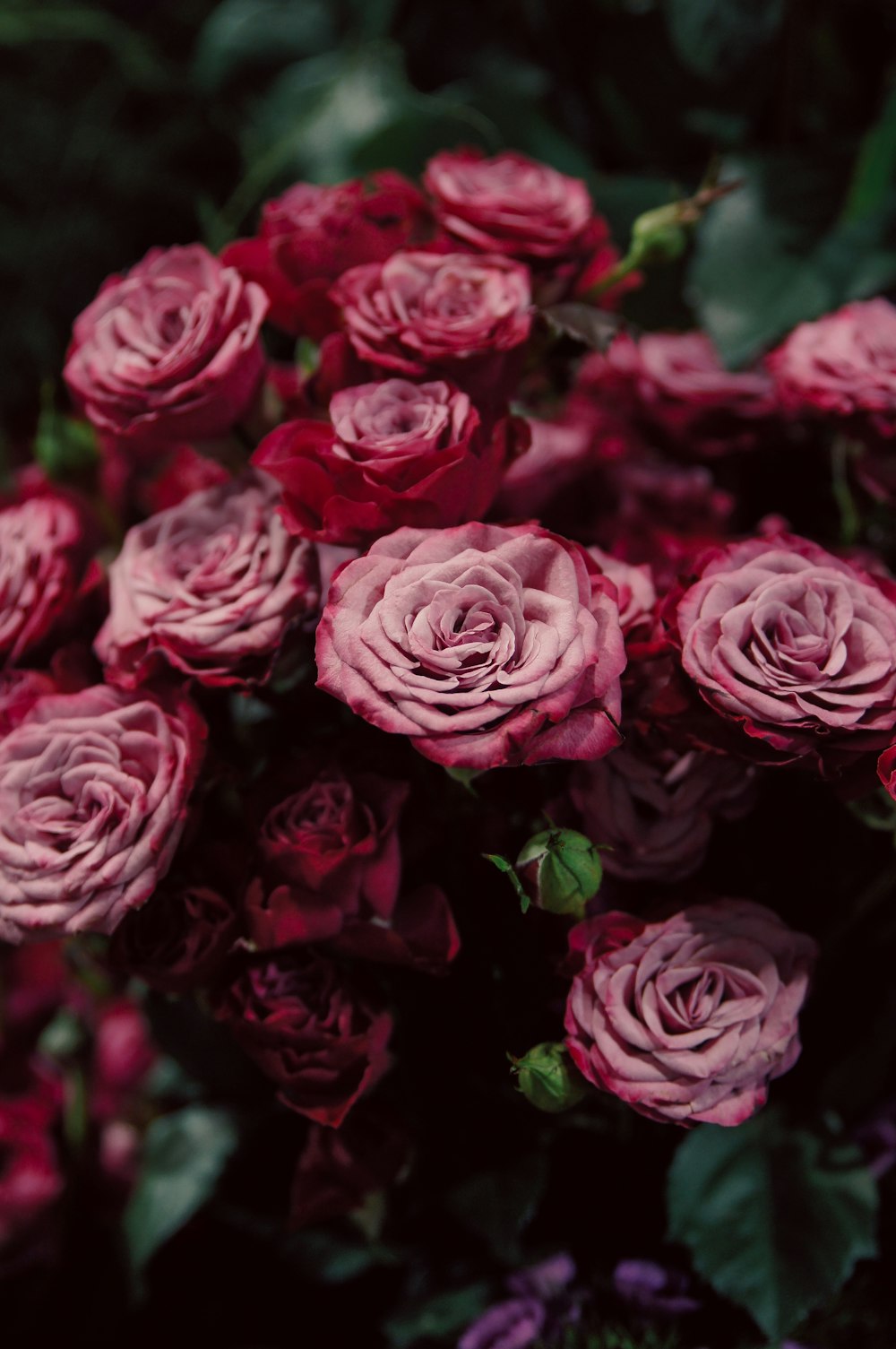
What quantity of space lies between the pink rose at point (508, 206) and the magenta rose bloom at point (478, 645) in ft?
0.63

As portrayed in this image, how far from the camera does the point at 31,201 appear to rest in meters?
1.02

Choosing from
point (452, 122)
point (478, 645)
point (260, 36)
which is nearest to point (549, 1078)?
point (478, 645)

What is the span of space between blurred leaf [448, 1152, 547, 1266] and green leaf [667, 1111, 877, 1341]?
6 centimetres

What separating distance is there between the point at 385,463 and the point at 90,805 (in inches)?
7.0

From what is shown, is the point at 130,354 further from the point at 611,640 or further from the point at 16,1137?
the point at 16,1137

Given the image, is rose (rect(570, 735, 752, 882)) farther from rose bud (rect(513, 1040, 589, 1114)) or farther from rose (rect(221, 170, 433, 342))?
rose (rect(221, 170, 433, 342))

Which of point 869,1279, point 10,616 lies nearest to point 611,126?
point 10,616

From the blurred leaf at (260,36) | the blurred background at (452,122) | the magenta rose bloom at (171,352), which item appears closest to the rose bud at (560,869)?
the magenta rose bloom at (171,352)

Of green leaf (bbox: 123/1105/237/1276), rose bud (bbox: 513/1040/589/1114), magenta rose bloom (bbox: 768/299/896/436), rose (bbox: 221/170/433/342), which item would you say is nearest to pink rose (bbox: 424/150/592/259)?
rose (bbox: 221/170/433/342)

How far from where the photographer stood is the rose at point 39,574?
490 mm

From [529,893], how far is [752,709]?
11 centimetres

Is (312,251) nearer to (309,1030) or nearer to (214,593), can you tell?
(214,593)

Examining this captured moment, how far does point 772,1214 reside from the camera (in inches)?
19.5

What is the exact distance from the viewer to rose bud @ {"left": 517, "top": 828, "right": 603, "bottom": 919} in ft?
1.27
